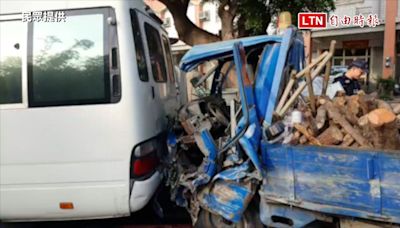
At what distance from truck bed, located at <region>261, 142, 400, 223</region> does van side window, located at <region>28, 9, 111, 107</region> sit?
1454 millimetres

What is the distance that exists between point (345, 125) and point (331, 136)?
13 centimetres

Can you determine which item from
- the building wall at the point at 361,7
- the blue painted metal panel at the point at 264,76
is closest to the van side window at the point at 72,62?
the blue painted metal panel at the point at 264,76

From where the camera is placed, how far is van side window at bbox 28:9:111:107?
288 centimetres

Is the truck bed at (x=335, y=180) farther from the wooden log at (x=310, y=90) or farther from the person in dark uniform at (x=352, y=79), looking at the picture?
the person in dark uniform at (x=352, y=79)

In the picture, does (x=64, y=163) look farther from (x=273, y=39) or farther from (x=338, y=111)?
(x=338, y=111)

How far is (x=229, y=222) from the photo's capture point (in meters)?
2.99

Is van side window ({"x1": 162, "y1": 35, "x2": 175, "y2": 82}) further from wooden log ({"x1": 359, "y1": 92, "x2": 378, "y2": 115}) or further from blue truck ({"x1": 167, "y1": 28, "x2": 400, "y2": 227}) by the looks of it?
wooden log ({"x1": 359, "y1": 92, "x2": 378, "y2": 115})

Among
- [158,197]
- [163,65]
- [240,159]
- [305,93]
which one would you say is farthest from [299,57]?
[158,197]

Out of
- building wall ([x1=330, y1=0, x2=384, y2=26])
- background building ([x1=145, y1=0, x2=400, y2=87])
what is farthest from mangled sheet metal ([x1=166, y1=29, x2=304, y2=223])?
building wall ([x1=330, y1=0, x2=384, y2=26])

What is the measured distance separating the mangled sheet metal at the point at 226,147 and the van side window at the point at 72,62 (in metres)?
0.77

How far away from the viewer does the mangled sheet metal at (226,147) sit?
2.76 meters

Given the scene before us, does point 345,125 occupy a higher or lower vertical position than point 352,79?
lower

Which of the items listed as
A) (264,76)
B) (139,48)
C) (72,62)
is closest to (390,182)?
(264,76)

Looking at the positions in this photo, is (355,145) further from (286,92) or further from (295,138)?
(286,92)
